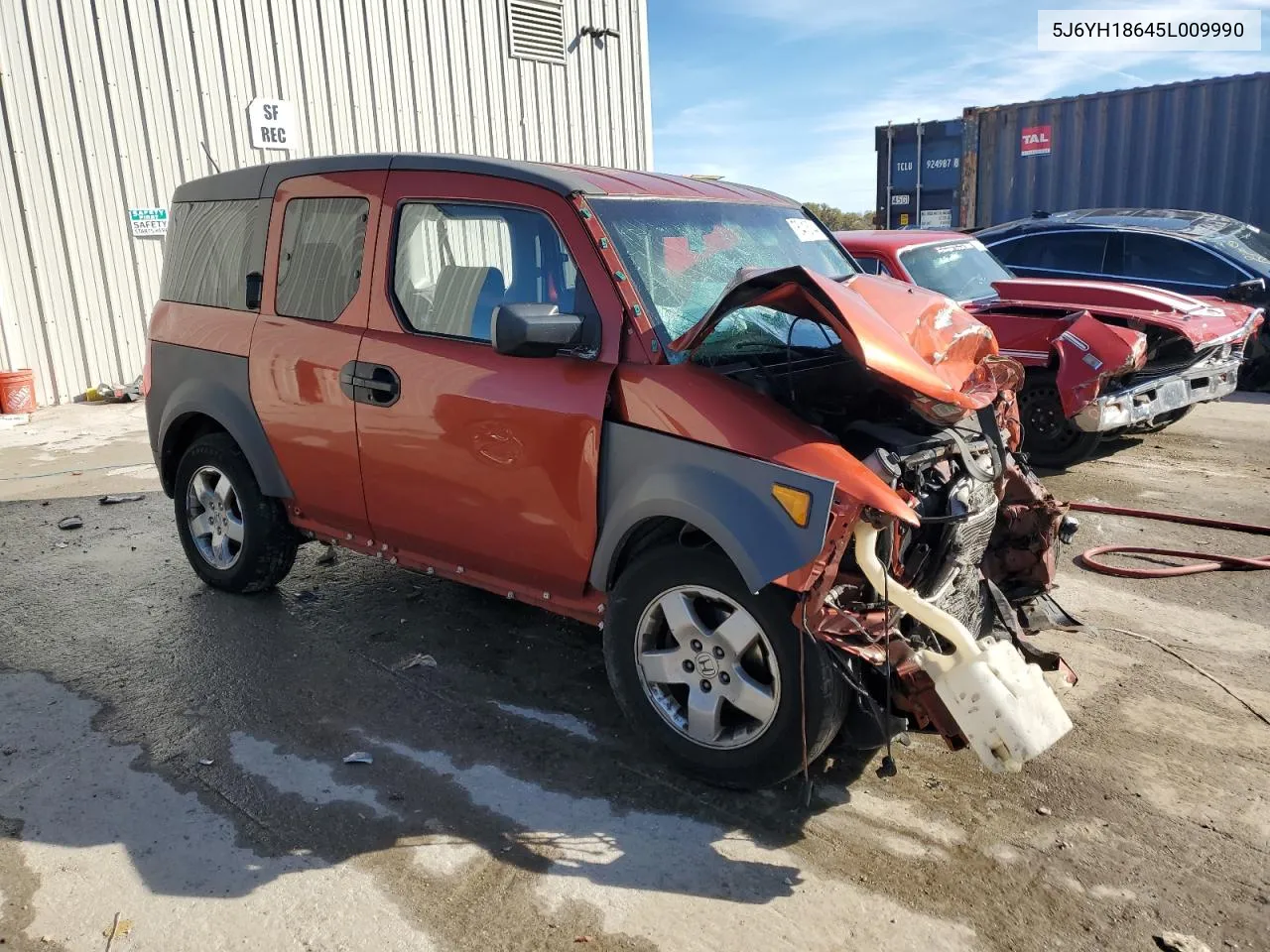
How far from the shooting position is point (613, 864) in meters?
3.01

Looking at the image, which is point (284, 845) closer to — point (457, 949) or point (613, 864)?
point (457, 949)

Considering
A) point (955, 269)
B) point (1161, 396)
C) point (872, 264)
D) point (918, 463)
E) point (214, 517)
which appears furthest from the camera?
point (955, 269)

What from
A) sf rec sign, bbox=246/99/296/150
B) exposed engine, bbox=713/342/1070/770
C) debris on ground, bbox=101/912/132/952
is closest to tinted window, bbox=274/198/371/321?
exposed engine, bbox=713/342/1070/770

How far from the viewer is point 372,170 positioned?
430 cm

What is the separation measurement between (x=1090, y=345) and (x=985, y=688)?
457cm

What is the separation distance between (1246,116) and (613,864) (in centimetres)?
1444

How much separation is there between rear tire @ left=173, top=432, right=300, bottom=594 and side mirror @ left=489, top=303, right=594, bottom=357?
6.96ft

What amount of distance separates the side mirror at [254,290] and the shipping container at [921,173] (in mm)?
13537

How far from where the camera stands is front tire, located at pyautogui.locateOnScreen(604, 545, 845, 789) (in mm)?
3088

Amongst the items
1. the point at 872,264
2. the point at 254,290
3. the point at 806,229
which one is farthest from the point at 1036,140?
the point at 254,290

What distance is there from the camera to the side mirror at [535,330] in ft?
11.0

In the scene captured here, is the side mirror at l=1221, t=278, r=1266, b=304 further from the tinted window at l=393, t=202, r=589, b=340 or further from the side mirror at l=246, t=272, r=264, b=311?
the side mirror at l=246, t=272, r=264, b=311

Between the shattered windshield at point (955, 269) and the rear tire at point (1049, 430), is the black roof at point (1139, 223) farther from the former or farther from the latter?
the rear tire at point (1049, 430)

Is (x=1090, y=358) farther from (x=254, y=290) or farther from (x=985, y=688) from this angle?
(x=254, y=290)
